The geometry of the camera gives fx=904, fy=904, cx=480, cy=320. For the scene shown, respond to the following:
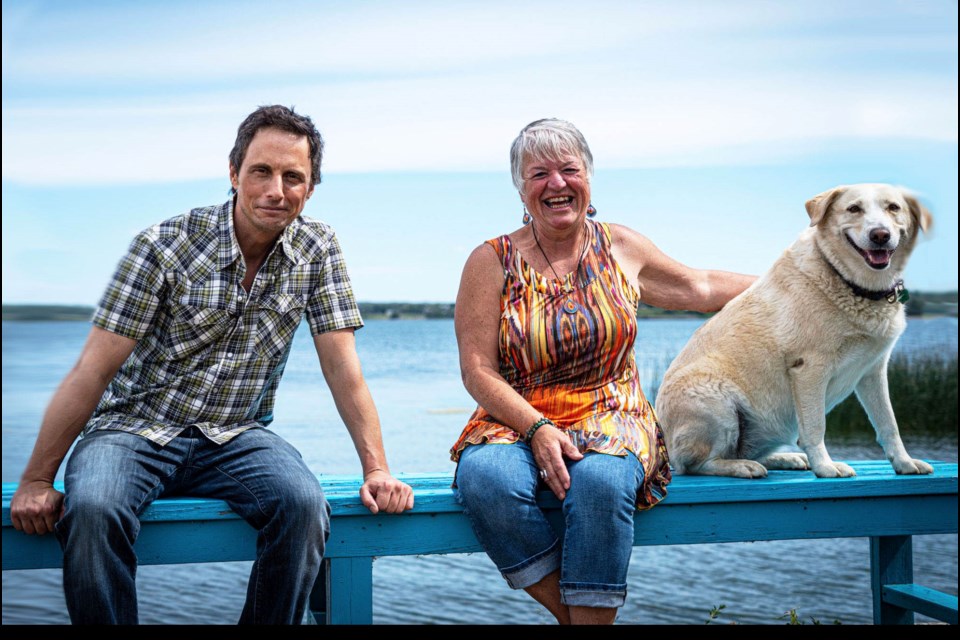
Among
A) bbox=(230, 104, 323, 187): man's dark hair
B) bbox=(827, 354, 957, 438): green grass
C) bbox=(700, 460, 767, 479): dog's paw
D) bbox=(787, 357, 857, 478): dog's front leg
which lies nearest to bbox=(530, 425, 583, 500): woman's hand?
bbox=(700, 460, 767, 479): dog's paw

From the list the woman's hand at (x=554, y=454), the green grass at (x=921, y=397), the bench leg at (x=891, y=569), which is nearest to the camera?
the woman's hand at (x=554, y=454)

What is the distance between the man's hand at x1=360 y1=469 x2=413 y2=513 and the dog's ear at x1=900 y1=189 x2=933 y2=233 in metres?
1.86

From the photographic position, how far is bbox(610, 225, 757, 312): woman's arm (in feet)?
9.56

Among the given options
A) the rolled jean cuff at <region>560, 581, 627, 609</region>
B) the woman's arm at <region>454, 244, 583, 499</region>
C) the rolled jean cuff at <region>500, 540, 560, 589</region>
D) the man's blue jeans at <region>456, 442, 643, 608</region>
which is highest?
the woman's arm at <region>454, 244, 583, 499</region>

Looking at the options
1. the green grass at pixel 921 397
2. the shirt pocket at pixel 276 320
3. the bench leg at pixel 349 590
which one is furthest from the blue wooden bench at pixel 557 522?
the green grass at pixel 921 397

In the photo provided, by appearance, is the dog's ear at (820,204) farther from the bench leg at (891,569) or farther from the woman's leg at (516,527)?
the woman's leg at (516,527)

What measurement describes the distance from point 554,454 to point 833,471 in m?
1.03

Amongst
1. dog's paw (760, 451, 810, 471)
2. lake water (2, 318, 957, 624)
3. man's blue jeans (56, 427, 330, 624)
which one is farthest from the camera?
lake water (2, 318, 957, 624)

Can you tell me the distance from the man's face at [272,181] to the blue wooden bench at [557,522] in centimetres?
80

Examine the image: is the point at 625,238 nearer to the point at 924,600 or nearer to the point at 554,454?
the point at 554,454

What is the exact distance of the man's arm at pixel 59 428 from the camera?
2.33 metres

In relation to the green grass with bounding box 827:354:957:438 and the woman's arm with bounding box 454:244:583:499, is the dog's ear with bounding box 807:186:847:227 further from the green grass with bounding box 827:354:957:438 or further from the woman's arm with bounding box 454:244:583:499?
the green grass with bounding box 827:354:957:438

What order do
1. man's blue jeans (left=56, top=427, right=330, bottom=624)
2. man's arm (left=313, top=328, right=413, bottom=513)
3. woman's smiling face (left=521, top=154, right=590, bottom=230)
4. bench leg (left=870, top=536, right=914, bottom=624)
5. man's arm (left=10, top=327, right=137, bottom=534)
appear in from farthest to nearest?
bench leg (left=870, top=536, right=914, bottom=624) → woman's smiling face (left=521, top=154, right=590, bottom=230) → man's arm (left=313, top=328, right=413, bottom=513) → man's arm (left=10, top=327, right=137, bottom=534) → man's blue jeans (left=56, top=427, right=330, bottom=624)

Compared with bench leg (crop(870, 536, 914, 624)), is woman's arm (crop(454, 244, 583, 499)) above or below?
above
